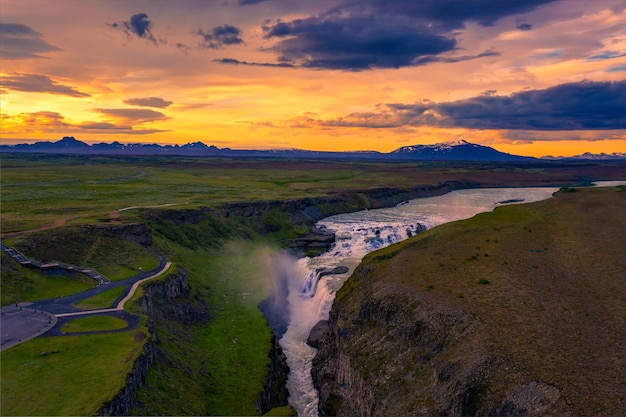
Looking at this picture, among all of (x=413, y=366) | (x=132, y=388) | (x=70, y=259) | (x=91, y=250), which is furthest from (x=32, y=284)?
(x=413, y=366)

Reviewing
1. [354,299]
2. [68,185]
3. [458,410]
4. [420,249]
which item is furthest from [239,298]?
[68,185]

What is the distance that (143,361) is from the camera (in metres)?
47.5

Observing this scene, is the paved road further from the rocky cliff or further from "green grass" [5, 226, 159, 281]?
the rocky cliff

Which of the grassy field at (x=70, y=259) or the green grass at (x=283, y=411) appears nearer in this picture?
the green grass at (x=283, y=411)

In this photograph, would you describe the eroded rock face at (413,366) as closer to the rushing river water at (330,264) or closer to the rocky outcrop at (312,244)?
the rushing river water at (330,264)

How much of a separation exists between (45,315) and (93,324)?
7443 millimetres

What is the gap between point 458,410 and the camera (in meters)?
35.2

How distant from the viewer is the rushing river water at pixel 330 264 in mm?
61812

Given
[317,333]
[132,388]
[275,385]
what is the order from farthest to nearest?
[317,333]
[275,385]
[132,388]

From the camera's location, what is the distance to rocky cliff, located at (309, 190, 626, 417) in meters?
33.9

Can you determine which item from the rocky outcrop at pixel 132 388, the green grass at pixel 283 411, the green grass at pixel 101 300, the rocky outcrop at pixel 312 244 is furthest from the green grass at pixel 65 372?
the rocky outcrop at pixel 312 244

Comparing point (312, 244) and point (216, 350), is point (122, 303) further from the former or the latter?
point (312, 244)

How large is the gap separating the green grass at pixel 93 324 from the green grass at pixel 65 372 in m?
1.97

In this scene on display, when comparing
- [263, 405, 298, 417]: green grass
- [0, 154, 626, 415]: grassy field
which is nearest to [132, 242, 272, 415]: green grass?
[0, 154, 626, 415]: grassy field
